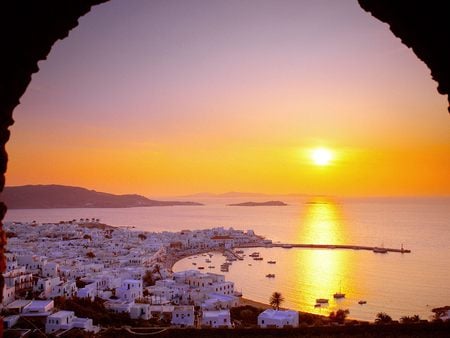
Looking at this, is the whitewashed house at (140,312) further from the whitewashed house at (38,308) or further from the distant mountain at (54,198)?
the distant mountain at (54,198)

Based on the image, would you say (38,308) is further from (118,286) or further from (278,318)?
(278,318)

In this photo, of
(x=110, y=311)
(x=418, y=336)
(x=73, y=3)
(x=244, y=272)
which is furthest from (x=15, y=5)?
(x=244, y=272)

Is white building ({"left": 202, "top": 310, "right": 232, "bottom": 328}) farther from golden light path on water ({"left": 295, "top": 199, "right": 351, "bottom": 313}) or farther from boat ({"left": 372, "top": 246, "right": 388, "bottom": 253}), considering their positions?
boat ({"left": 372, "top": 246, "right": 388, "bottom": 253})

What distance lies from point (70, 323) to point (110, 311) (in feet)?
12.5

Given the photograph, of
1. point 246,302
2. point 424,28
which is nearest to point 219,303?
point 246,302

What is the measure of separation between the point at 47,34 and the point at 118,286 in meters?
22.4

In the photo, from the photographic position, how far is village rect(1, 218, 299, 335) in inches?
602

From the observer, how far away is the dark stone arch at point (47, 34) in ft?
7.55

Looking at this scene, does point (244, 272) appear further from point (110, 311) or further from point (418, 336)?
point (418, 336)

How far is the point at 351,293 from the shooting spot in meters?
25.0

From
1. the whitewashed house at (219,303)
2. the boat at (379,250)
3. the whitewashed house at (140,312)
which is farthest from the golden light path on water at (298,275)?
the whitewashed house at (140,312)

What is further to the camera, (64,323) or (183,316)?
(183,316)

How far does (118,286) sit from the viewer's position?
23.4 m

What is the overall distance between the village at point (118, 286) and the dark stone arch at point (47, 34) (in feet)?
22.2
